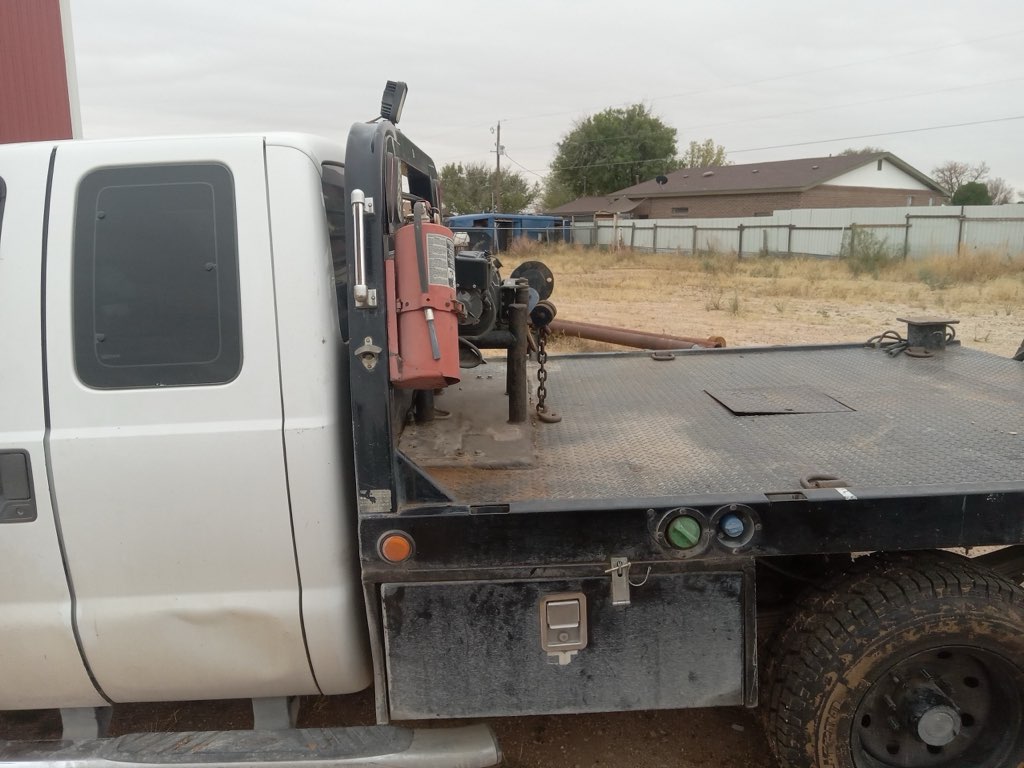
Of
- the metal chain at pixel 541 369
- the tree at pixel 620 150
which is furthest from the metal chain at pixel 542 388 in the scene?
the tree at pixel 620 150

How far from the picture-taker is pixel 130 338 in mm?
2201

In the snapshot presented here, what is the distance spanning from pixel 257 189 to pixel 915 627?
2320mm

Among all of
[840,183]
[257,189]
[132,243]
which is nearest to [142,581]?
[132,243]

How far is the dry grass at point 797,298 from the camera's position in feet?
43.9

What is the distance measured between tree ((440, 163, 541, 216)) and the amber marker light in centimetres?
6135

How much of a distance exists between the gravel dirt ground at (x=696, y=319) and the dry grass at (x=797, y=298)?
4 cm

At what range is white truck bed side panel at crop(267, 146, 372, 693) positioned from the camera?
220 cm

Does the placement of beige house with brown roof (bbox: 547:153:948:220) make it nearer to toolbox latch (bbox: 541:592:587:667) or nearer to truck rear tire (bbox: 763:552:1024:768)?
truck rear tire (bbox: 763:552:1024:768)

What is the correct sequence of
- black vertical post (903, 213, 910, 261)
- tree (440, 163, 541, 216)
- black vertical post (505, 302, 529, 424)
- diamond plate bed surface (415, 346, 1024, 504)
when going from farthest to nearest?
1. tree (440, 163, 541, 216)
2. black vertical post (903, 213, 910, 261)
3. black vertical post (505, 302, 529, 424)
4. diamond plate bed surface (415, 346, 1024, 504)

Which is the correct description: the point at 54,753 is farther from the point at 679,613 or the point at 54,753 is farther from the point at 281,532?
the point at 679,613

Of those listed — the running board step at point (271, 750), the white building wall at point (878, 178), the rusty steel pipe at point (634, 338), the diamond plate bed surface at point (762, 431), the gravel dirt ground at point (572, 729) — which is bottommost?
the gravel dirt ground at point (572, 729)

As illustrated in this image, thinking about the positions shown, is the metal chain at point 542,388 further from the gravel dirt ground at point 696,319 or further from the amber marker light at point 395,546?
the gravel dirt ground at point 696,319

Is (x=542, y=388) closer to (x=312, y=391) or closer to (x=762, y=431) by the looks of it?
(x=762, y=431)

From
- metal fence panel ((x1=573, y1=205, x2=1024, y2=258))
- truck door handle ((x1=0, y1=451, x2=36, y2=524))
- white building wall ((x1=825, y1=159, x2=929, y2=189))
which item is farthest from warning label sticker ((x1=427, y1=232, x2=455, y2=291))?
white building wall ((x1=825, y1=159, x2=929, y2=189))
